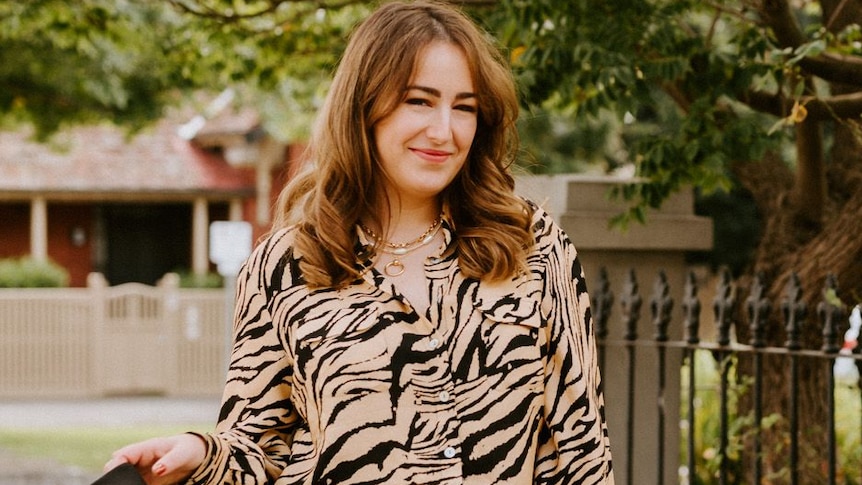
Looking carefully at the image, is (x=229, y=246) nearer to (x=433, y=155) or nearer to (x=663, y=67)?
(x=663, y=67)

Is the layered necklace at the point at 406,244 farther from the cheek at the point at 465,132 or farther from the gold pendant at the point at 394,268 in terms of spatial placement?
the cheek at the point at 465,132

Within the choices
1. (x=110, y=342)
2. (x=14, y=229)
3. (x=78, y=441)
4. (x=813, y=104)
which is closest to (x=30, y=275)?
(x=110, y=342)

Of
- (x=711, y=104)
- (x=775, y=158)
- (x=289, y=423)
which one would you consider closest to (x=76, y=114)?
(x=775, y=158)

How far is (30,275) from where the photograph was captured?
64.0ft

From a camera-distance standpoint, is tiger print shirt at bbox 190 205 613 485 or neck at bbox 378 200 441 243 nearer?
tiger print shirt at bbox 190 205 613 485

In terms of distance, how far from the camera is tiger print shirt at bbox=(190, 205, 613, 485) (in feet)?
7.98

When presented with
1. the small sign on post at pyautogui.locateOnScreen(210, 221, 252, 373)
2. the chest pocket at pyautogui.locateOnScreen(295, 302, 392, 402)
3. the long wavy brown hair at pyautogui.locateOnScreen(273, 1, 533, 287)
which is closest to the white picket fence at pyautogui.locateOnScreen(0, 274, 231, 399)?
the small sign on post at pyautogui.locateOnScreen(210, 221, 252, 373)

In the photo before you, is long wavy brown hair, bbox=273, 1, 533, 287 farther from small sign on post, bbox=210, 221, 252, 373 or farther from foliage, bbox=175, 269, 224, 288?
foliage, bbox=175, 269, 224, 288

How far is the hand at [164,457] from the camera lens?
2266 mm

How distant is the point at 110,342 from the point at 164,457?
55.2ft

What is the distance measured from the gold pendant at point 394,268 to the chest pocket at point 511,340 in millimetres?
181

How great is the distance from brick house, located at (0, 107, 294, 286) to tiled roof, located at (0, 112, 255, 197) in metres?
0.02

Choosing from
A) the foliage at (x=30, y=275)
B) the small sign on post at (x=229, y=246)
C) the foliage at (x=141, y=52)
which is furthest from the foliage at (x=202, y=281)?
the small sign on post at (x=229, y=246)

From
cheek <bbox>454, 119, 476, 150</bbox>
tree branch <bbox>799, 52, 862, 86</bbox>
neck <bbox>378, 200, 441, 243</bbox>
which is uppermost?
tree branch <bbox>799, 52, 862, 86</bbox>
